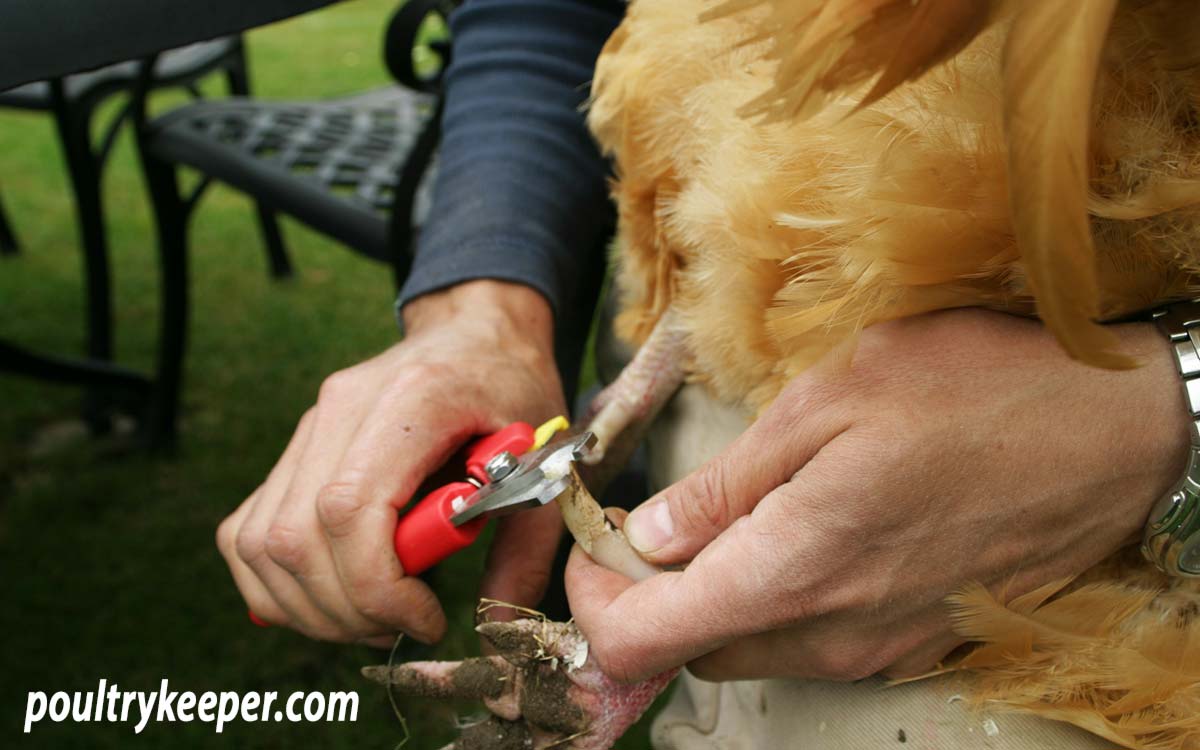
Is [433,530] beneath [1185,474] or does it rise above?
beneath

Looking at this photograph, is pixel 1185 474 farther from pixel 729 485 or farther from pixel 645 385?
pixel 645 385

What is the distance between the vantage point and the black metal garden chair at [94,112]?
222 cm

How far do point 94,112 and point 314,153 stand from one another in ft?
2.88

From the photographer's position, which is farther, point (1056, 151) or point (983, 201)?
point (983, 201)

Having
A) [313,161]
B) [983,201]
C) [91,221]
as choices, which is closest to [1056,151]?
[983,201]

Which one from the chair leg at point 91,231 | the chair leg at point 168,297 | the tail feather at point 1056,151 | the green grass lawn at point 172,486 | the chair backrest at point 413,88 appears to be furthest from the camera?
the chair leg at point 91,231

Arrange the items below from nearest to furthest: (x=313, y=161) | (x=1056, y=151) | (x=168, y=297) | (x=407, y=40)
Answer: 1. (x=1056, y=151)
2. (x=407, y=40)
3. (x=313, y=161)
4. (x=168, y=297)

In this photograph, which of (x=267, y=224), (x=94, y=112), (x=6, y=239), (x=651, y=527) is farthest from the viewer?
(x=6, y=239)

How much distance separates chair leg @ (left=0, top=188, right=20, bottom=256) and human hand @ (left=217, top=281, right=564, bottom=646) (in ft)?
10.3

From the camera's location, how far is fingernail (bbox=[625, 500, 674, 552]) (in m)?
0.66

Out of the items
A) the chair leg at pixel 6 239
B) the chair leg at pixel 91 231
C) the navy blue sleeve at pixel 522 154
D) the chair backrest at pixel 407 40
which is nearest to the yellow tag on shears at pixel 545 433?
the navy blue sleeve at pixel 522 154

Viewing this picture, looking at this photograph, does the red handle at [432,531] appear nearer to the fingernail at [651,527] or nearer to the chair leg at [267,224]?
the fingernail at [651,527]

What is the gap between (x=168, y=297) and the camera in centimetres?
227

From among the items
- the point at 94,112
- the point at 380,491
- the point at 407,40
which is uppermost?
the point at 407,40
